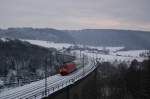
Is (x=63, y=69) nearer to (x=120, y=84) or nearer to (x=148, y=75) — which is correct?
(x=148, y=75)

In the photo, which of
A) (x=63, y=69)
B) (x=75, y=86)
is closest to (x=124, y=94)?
(x=63, y=69)

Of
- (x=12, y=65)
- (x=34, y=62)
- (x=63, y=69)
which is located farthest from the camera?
(x=34, y=62)

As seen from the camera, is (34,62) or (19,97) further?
(34,62)

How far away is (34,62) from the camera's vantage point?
118 meters

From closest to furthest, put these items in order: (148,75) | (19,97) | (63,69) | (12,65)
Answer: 1. (19,97)
2. (63,69)
3. (148,75)
4. (12,65)

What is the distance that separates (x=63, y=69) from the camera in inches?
2379

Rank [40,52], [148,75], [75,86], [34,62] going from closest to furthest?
[75,86], [148,75], [34,62], [40,52]

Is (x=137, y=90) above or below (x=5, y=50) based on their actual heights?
below

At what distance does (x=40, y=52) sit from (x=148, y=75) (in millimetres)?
68072

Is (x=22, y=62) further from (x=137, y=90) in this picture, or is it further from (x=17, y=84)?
(x=17, y=84)

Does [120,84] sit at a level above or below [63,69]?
below

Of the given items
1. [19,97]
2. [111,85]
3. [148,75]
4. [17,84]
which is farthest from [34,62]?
[19,97]

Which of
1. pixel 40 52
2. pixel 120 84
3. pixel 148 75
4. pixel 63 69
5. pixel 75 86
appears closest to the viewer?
pixel 75 86

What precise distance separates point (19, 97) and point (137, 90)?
46.6 m
